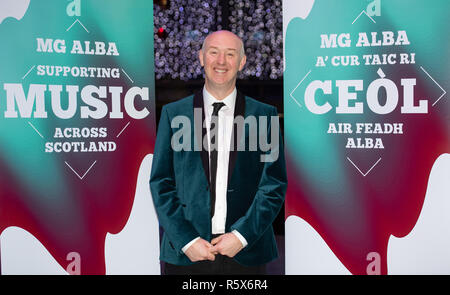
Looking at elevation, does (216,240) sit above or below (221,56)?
below

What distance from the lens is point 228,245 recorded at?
7.39 ft

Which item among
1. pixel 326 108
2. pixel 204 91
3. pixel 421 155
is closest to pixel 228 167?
pixel 204 91

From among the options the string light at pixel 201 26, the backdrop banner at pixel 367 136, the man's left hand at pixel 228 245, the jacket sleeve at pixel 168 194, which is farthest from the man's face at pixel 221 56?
the string light at pixel 201 26

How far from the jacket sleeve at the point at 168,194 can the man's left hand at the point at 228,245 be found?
5.3 inches

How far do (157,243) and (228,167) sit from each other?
92 cm

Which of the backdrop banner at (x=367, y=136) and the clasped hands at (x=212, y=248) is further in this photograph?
the backdrop banner at (x=367, y=136)

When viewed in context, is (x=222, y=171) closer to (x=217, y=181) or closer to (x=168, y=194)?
(x=217, y=181)

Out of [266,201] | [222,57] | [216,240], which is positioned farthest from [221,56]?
[216,240]

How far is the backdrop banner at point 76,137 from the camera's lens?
100.0 inches

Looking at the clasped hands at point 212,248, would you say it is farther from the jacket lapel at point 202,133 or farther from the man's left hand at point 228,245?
the jacket lapel at point 202,133

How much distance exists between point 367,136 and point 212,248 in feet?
3.97

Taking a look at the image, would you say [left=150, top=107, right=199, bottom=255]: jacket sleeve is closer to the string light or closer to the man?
the man

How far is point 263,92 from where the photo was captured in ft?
25.2

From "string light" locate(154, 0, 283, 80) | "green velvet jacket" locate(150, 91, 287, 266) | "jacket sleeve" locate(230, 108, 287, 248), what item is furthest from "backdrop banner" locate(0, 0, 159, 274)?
"jacket sleeve" locate(230, 108, 287, 248)
